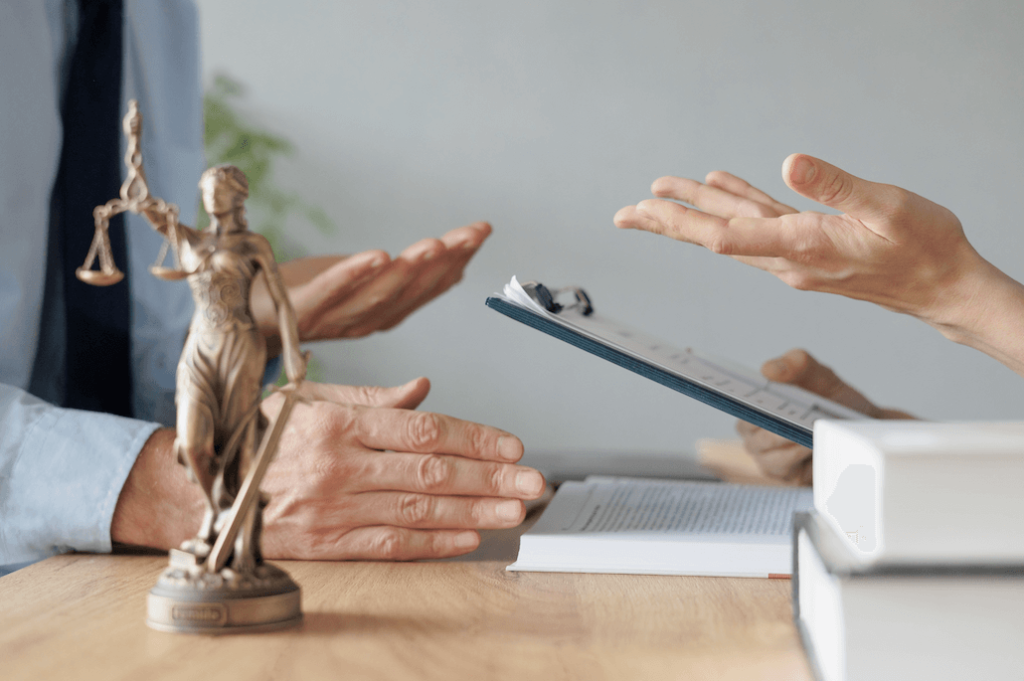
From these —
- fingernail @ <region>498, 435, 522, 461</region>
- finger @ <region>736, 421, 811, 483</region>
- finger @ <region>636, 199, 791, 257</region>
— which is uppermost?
finger @ <region>636, 199, 791, 257</region>

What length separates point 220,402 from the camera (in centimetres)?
39

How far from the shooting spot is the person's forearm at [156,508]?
596 mm

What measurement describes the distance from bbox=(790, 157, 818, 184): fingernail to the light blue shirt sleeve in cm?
52

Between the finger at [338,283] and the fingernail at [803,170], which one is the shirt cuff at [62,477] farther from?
the fingernail at [803,170]

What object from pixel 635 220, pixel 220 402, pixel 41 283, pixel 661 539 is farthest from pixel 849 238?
pixel 41 283

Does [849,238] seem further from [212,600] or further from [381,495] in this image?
[212,600]

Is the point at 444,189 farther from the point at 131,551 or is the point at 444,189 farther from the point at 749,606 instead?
the point at 749,606

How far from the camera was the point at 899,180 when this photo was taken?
2.14 m

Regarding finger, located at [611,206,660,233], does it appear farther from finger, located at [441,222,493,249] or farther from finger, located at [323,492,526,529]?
finger, located at [441,222,493,249]

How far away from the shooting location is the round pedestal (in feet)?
1.28

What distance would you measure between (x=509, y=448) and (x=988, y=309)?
0.46 metres

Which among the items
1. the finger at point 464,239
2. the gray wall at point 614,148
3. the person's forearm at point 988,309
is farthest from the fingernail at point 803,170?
the gray wall at point 614,148

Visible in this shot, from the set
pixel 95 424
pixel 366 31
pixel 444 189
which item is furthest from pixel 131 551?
pixel 366 31

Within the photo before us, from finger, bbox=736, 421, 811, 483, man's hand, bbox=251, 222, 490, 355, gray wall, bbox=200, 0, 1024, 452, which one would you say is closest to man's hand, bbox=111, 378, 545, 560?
man's hand, bbox=251, 222, 490, 355
